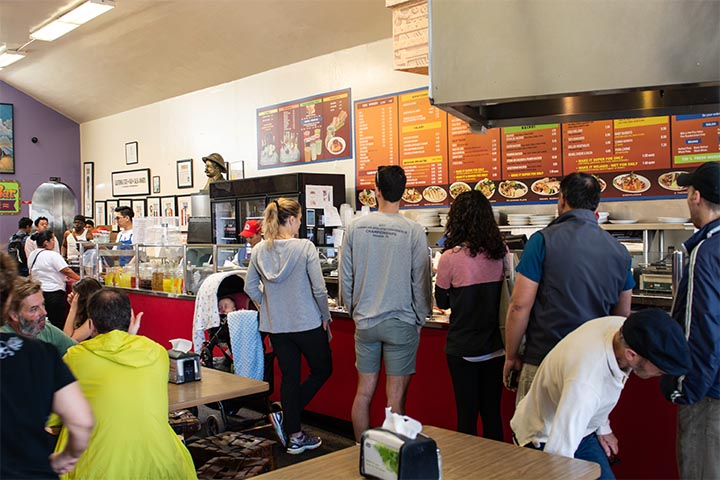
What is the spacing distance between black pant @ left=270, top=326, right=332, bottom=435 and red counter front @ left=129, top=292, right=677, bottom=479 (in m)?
0.39

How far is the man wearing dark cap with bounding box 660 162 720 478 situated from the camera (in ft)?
7.87

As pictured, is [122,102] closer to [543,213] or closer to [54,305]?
[54,305]

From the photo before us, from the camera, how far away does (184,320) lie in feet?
19.6

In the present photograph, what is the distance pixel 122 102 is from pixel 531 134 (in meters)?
7.91

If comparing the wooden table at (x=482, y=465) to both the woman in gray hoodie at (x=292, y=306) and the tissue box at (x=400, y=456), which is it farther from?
the woman in gray hoodie at (x=292, y=306)

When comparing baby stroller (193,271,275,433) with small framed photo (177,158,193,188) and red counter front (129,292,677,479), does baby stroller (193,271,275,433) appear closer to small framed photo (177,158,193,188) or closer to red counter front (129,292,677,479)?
red counter front (129,292,677,479)

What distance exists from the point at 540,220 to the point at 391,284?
2956 millimetres

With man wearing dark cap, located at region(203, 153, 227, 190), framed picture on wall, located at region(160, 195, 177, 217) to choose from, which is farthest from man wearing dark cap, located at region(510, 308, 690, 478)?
framed picture on wall, located at region(160, 195, 177, 217)

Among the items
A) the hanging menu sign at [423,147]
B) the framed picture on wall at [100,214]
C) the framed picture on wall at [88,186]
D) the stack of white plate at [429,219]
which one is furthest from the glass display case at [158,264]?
the framed picture on wall at [88,186]

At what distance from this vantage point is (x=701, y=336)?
7.90 feet

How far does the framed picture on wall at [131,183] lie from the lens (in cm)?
1141

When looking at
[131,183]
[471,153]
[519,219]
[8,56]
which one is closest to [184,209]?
[131,183]

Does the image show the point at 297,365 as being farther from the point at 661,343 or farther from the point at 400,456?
the point at 661,343

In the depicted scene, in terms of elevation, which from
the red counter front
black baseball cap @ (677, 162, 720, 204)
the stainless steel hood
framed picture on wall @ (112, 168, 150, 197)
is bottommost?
the red counter front
